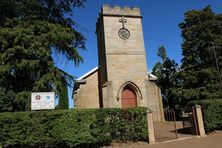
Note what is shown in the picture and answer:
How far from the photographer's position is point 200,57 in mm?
27406

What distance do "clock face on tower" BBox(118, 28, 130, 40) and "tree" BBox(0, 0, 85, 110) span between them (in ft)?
25.5

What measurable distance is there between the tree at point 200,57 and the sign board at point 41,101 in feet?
53.5

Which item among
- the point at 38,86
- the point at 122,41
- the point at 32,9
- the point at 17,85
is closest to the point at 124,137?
the point at 38,86

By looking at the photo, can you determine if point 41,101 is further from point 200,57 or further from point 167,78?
point 167,78

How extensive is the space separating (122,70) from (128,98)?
2529mm

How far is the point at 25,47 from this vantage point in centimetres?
1485

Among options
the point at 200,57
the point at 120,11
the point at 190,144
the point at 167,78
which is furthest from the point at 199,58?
the point at 190,144

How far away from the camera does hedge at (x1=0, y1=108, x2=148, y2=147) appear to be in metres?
11.3

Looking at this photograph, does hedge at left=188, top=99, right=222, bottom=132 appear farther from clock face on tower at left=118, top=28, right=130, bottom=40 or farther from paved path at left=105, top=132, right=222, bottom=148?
clock face on tower at left=118, top=28, right=130, bottom=40

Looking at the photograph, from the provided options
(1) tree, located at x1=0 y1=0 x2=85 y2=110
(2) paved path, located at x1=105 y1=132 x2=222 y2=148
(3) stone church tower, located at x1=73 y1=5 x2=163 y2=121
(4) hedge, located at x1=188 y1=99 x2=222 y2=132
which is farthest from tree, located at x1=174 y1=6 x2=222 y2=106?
(1) tree, located at x1=0 y1=0 x2=85 y2=110

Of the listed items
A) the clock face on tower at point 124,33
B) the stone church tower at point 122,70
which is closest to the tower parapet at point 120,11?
the stone church tower at point 122,70

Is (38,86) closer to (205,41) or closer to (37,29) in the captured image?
(37,29)

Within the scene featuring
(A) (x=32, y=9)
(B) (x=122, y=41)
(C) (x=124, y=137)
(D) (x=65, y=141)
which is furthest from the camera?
(B) (x=122, y=41)

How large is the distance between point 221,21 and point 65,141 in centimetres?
2231
